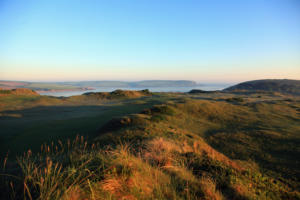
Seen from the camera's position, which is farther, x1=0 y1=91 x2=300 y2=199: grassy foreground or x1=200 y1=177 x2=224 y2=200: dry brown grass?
x1=200 y1=177 x2=224 y2=200: dry brown grass

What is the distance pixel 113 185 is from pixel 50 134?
12.0 metres

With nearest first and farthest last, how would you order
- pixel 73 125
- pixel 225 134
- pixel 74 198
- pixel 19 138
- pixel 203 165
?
pixel 74 198, pixel 203 165, pixel 19 138, pixel 225 134, pixel 73 125

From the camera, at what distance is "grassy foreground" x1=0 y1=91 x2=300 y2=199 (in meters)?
3.49

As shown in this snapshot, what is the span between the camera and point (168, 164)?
4988mm

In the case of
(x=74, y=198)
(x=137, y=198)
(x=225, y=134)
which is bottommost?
(x=225, y=134)

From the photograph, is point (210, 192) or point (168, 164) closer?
point (210, 192)

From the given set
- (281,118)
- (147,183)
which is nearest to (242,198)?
(147,183)

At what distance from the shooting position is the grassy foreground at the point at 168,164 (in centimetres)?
349

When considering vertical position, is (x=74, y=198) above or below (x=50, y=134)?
above

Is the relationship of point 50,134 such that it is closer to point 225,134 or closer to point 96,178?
point 96,178

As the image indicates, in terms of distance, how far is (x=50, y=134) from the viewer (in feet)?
43.3

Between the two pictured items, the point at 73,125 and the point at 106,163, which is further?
the point at 73,125

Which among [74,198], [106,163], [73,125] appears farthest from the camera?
[73,125]

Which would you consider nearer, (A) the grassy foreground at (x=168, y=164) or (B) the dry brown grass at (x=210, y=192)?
(A) the grassy foreground at (x=168, y=164)
